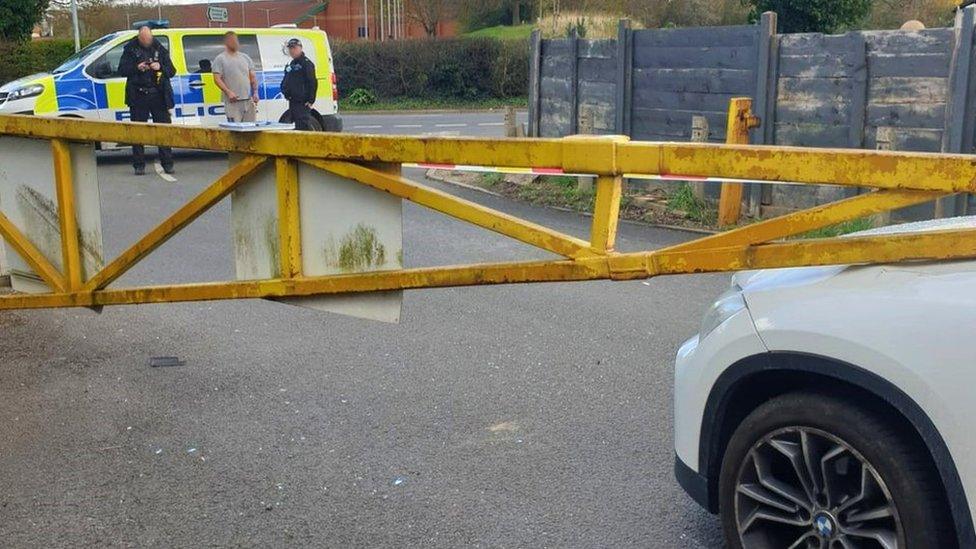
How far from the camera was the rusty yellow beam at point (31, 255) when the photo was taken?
496cm

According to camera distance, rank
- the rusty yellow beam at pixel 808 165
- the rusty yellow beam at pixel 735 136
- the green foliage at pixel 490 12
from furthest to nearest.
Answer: the green foliage at pixel 490 12 < the rusty yellow beam at pixel 735 136 < the rusty yellow beam at pixel 808 165

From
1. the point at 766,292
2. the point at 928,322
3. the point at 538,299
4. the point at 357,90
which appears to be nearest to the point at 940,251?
the point at 928,322

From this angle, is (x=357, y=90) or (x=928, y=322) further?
(x=357, y=90)

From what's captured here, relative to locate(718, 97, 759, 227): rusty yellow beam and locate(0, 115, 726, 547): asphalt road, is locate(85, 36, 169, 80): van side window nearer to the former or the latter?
locate(0, 115, 726, 547): asphalt road

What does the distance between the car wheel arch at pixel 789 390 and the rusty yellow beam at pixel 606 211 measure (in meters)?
0.58

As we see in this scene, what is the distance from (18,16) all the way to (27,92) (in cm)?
1596

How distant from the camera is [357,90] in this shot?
36812mm

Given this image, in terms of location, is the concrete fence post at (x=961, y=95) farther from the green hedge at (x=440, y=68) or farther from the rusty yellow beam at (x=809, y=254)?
the green hedge at (x=440, y=68)

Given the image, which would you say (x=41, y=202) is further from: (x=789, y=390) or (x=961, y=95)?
(x=961, y=95)

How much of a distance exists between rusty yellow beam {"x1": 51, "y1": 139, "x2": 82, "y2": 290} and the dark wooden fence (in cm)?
797

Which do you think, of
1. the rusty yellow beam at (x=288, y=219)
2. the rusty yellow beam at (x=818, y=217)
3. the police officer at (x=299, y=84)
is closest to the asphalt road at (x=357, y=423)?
the rusty yellow beam at (x=288, y=219)

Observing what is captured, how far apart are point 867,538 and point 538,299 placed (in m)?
5.07

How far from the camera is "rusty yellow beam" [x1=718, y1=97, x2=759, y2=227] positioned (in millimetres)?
11406

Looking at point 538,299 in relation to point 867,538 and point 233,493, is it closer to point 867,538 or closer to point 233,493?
point 233,493
